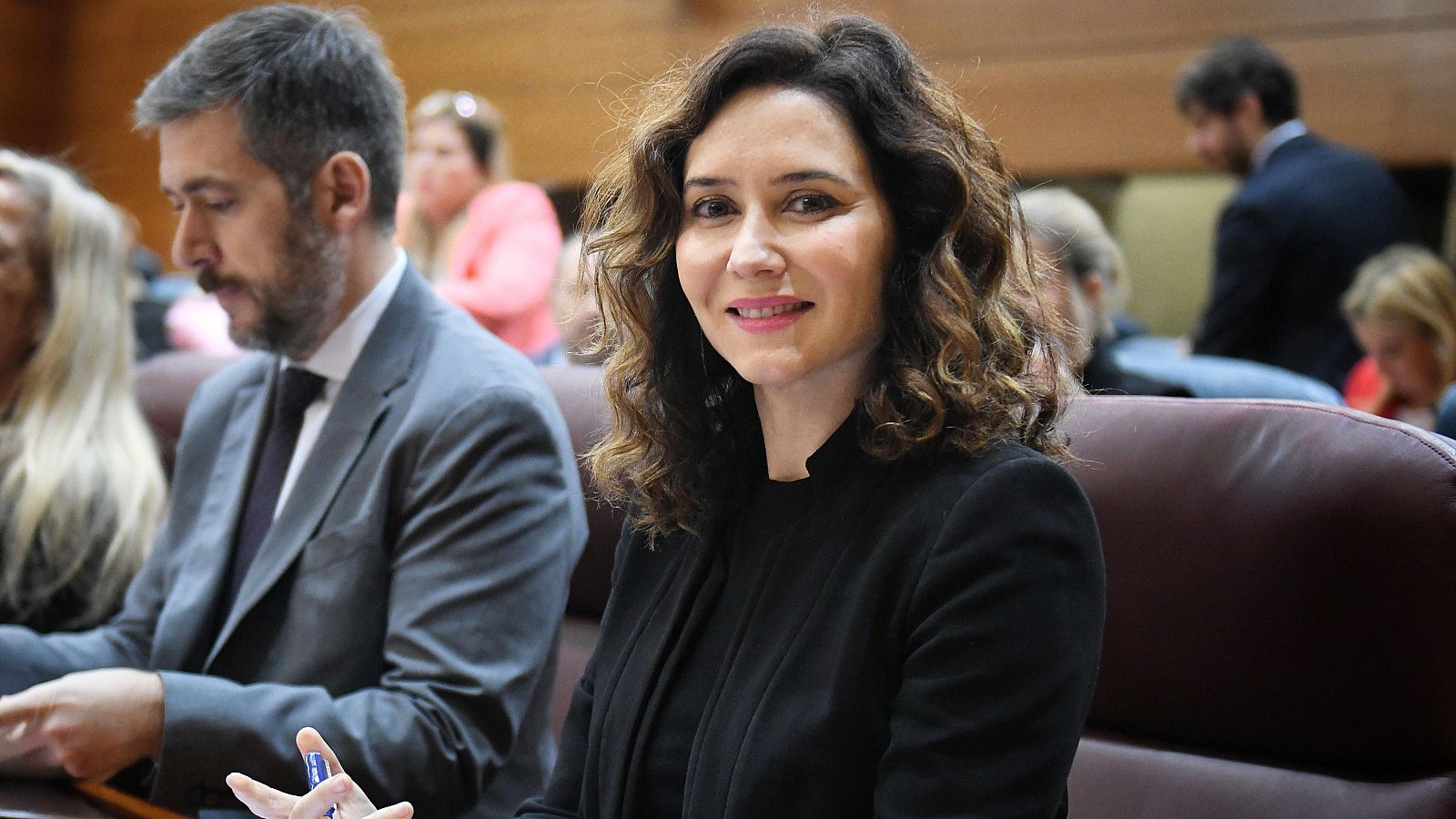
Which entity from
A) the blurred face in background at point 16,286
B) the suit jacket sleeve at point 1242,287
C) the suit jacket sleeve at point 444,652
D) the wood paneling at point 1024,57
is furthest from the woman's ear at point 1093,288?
the blurred face in background at point 16,286

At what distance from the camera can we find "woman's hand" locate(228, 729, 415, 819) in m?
1.07

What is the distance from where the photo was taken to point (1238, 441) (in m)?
1.30

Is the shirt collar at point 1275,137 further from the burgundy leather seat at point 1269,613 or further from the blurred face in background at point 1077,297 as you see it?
the burgundy leather seat at point 1269,613

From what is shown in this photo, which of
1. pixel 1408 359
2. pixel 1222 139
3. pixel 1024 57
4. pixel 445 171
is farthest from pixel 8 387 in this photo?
pixel 1024 57

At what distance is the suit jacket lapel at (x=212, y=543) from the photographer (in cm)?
162

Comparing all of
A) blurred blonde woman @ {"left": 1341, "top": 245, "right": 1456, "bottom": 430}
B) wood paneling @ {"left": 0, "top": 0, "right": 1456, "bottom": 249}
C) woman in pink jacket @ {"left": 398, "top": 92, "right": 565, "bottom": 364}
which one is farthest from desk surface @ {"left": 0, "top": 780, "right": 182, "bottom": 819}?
blurred blonde woman @ {"left": 1341, "top": 245, "right": 1456, "bottom": 430}

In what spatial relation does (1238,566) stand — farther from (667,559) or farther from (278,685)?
(278,685)

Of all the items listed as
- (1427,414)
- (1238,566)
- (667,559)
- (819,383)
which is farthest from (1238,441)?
(1427,414)

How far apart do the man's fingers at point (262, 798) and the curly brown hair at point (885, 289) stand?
379 mm

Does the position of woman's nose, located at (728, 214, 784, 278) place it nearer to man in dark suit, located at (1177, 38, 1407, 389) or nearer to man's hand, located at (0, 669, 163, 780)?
man's hand, located at (0, 669, 163, 780)

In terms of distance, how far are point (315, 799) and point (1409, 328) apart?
2.96 metres

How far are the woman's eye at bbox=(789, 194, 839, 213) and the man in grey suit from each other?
527mm

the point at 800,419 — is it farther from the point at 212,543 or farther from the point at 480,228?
the point at 480,228

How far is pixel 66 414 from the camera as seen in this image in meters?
2.04
